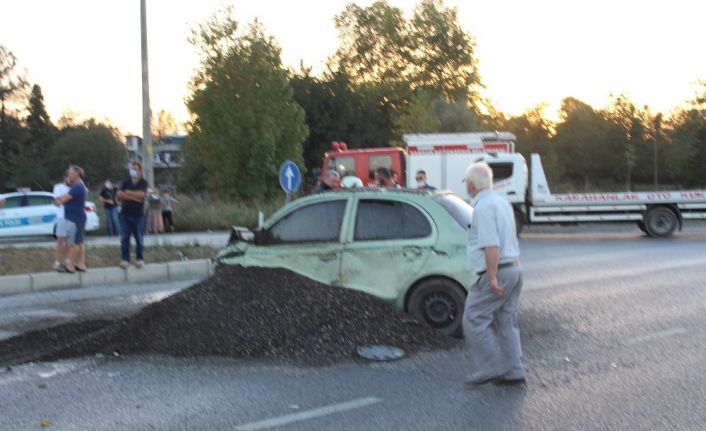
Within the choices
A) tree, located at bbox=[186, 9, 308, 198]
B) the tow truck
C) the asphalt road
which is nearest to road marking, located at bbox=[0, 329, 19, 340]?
the asphalt road

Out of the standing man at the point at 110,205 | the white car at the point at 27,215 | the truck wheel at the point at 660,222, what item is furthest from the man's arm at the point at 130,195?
the truck wheel at the point at 660,222

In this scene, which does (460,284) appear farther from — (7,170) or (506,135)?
(7,170)

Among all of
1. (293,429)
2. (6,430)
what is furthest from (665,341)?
(6,430)

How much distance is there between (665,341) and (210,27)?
3040 centimetres

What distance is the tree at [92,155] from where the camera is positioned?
68.0 m

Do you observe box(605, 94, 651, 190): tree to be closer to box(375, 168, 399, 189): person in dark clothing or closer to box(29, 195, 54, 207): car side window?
box(29, 195, 54, 207): car side window

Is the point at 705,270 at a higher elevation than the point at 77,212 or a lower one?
lower

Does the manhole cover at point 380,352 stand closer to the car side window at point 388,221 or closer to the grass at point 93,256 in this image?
the car side window at point 388,221

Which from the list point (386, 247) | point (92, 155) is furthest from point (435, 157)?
point (92, 155)

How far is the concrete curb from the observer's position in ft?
38.5

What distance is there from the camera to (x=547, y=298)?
33.7 feet

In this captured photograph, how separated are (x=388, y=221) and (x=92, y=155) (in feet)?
213

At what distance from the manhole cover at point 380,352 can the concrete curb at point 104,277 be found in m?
4.66

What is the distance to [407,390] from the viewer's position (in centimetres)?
570
